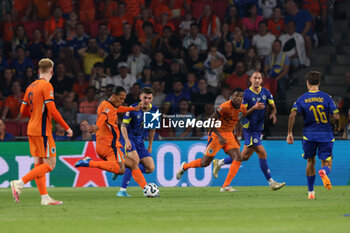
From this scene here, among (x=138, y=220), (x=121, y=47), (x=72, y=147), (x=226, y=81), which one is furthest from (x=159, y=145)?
(x=138, y=220)

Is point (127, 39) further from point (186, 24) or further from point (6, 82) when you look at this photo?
point (6, 82)

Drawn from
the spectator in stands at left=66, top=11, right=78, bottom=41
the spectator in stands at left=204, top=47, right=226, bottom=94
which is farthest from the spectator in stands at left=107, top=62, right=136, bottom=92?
the spectator in stands at left=66, top=11, right=78, bottom=41

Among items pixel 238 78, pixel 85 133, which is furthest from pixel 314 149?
pixel 238 78

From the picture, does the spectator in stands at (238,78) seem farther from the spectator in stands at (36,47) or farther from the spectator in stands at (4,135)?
the spectator in stands at (36,47)

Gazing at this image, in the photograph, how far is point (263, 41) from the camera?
20203 mm

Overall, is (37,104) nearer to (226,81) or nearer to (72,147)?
(72,147)

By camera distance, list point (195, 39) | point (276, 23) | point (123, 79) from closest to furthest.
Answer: point (123, 79) < point (195, 39) < point (276, 23)

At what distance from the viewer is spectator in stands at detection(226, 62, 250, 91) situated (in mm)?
18806

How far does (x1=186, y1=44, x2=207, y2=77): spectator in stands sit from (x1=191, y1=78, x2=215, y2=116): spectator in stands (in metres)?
1.16

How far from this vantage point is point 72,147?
1681 cm

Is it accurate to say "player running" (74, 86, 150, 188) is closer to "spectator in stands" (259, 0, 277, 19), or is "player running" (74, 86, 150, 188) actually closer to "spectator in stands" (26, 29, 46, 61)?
"spectator in stands" (26, 29, 46, 61)

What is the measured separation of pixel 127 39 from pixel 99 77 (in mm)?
1603

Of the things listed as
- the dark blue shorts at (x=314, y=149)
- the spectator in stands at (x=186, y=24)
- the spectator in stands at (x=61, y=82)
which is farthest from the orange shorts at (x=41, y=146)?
the spectator in stands at (x=186, y=24)

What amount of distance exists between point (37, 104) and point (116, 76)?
9.92m
